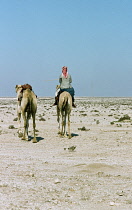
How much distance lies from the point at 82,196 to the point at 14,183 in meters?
1.74

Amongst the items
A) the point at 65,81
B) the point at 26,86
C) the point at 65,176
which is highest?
the point at 65,81

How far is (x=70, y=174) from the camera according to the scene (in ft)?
33.4

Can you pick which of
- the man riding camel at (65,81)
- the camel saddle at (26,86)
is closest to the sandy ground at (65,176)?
the camel saddle at (26,86)

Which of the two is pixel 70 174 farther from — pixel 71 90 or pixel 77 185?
pixel 71 90

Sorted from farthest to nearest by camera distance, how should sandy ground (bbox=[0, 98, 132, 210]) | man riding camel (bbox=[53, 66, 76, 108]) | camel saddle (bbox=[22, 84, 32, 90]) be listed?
man riding camel (bbox=[53, 66, 76, 108])
camel saddle (bbox=[22, 84, 32, 90])
sandy ground (bbox=[0, 98, 132, 210])

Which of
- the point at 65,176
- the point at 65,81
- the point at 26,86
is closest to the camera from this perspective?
the point at 65,176

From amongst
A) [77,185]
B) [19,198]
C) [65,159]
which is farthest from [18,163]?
[19,198]

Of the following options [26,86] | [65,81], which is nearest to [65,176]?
[26,86]

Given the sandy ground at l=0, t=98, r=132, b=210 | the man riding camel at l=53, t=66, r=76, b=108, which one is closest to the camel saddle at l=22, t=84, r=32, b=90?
the man riding camel at l=53, t=66, r=76, b=108

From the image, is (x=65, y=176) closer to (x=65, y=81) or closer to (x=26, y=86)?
(x=26, y=86)

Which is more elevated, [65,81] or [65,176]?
[65,81]

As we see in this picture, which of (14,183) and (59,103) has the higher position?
(59,103)

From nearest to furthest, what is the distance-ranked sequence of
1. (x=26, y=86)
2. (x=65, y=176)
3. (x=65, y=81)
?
(x=65, y=176) < (x=26, y=86) < (x=65, y=81)

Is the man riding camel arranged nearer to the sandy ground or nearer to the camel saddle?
the camel saddle
